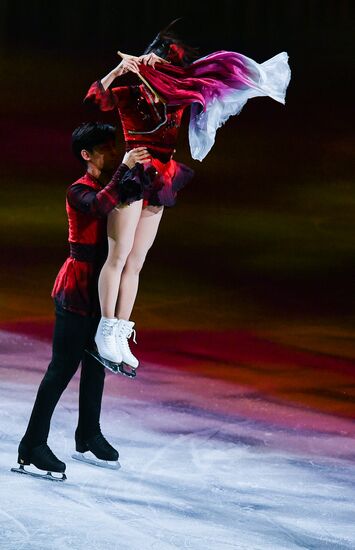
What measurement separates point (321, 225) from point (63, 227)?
5.15 ft

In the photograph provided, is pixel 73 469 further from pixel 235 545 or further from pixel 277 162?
pixel 277 162

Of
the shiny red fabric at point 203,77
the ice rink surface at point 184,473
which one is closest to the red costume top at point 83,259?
the shiny red fabric at point 203,77

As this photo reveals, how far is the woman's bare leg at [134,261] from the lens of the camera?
5.02 m

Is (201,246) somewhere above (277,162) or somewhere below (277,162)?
below

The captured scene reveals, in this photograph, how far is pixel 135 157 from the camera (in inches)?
189

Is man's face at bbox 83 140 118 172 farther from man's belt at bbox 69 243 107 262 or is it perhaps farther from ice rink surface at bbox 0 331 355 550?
ice rink surface at bbox 0 331 355 550

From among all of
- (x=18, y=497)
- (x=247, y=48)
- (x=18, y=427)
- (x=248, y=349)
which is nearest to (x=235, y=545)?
(x=18, y=497)

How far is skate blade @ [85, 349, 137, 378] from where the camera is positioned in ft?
16.3

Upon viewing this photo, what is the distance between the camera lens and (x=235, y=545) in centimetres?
455

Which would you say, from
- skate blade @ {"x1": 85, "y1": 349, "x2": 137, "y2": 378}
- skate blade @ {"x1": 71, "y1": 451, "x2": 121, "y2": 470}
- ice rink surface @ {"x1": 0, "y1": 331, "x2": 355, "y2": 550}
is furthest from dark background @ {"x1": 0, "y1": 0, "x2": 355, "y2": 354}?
skate blade @ {"x1": 85, "y1": 349, "x2": 137, "y2": 378}

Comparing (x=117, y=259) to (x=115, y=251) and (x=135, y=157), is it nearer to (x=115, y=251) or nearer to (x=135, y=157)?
(x=115, y=251)

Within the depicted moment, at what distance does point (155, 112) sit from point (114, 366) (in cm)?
101

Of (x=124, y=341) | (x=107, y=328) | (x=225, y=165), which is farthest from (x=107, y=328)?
(x=225, y=165)

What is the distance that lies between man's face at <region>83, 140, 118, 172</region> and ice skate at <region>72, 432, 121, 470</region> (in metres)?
1.13
